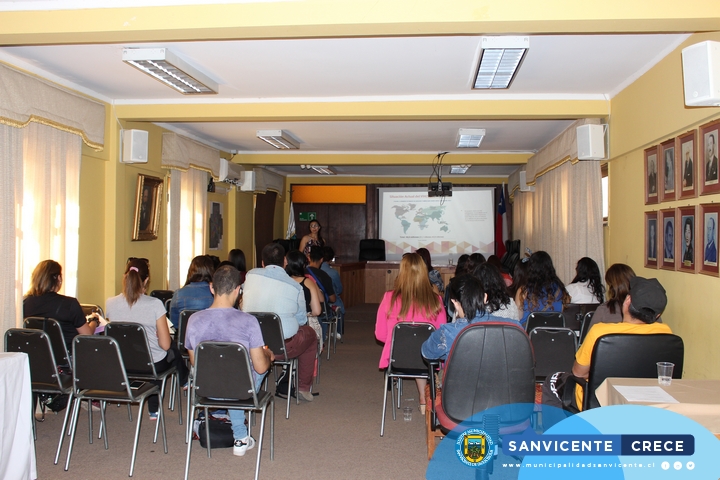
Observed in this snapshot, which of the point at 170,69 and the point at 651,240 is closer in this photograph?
the point at 170,69

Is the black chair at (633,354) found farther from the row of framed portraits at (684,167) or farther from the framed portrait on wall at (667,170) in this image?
the framed portrait on wall at (667,170)

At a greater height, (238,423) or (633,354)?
(633,354)

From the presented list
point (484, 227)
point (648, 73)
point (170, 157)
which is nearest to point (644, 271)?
point (648, 73)

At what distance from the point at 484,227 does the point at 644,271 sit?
792 centimetres

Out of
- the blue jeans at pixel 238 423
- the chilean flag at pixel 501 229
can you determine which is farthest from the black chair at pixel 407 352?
the chilean flag at pixel 501 229

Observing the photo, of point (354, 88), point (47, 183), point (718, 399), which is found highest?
point (354, 88)

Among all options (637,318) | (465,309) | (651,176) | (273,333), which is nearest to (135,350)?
(273,333)

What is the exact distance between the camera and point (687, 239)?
3826mm

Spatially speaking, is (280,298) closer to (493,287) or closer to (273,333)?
(273,333)

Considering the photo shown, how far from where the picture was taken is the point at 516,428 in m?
2.75

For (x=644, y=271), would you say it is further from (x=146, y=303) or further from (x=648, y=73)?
(x=146, y=303)

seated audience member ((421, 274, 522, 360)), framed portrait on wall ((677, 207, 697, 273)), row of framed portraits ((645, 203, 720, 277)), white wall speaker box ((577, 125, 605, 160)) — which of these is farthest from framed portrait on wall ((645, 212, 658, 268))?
seated audience member ((421, 274, 522, 360))

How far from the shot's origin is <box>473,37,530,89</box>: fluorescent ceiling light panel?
11.8 ft

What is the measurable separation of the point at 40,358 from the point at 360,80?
3.16 metres
